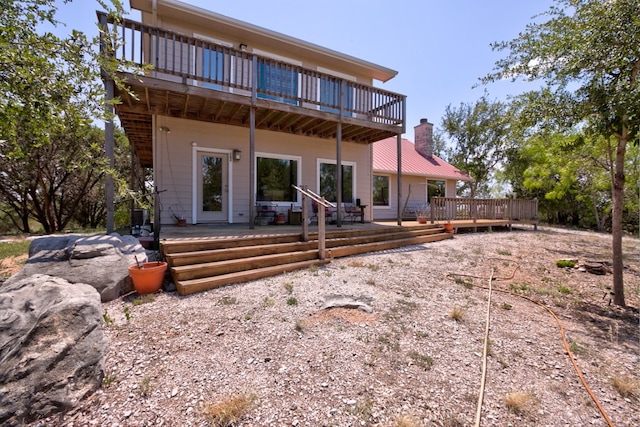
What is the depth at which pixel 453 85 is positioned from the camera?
49.8 feet

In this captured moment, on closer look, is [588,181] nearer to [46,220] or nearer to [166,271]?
[166,271]

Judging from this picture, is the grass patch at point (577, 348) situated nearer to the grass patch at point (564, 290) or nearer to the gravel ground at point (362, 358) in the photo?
the gravel ground at point (362, 358)

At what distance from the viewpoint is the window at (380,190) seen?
1269 cm

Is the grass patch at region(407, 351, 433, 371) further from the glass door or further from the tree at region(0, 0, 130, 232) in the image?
the glass door

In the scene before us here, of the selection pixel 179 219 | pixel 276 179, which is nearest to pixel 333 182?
pixel 276 179

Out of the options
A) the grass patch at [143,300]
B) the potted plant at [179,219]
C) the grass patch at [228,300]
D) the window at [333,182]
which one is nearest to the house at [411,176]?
the window at [333,182]

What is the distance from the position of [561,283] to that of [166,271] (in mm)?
6738

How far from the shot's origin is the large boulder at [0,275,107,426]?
182cm

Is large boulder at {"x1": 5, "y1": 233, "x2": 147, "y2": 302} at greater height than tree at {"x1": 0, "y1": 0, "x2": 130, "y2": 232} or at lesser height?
lesser

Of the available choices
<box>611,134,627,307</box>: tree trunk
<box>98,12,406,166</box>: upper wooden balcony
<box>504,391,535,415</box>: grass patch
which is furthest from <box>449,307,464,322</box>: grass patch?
<box>98,12,406,166</box>: upper wooden balcony

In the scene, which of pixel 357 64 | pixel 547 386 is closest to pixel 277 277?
pixel 547 386

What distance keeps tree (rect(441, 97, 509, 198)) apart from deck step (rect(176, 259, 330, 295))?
619 inches

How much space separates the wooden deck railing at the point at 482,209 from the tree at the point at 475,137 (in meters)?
4.68

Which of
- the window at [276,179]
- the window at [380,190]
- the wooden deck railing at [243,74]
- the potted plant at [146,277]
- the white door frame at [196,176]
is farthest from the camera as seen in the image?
the window at [380,190]
